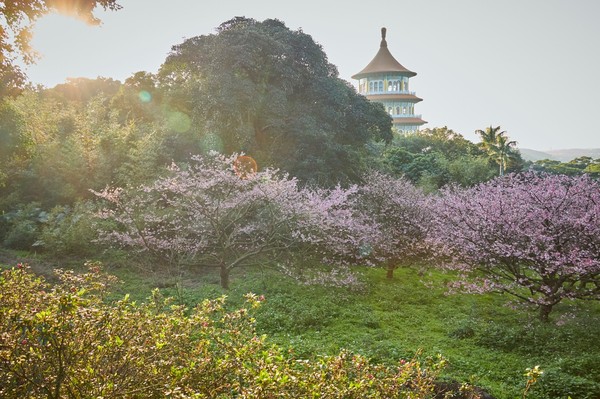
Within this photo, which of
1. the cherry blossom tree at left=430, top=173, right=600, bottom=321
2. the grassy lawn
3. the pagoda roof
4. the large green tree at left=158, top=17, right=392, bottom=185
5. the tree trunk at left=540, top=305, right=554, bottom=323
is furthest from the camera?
the pagoda roof

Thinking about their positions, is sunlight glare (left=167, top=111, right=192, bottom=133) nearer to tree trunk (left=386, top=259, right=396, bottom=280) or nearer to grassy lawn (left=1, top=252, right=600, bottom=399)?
grassy lawn (left=1, top=252, right=600, bottom=399)

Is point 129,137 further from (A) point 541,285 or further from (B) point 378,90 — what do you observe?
(B) point 378,90

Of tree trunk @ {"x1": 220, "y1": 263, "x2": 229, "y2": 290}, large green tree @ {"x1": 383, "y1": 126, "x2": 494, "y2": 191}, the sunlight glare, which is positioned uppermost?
the sunlight glare

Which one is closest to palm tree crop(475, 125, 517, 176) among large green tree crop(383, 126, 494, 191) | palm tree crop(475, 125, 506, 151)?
palm tree crop(475, 125, 506, 151)

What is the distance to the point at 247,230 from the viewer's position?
14656 millimetres

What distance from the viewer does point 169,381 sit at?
13.0 feet

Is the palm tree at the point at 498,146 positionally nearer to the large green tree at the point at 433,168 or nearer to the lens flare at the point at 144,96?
the large green tree at the point at 433,168

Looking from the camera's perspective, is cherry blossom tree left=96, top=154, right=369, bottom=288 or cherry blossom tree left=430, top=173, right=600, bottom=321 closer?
cherry blossom tree left=430, top=173, right=600, bottom=321

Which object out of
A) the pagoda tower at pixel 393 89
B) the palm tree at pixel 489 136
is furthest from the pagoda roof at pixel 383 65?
the palm tree at pixel 489 136

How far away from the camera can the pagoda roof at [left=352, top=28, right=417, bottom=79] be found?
63.8 meters

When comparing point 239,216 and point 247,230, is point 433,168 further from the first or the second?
point 239,216

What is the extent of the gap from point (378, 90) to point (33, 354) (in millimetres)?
66058

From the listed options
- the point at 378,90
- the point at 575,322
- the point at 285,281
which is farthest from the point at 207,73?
the point at 378,90

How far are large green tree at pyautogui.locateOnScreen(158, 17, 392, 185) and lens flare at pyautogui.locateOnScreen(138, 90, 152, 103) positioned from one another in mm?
9101
